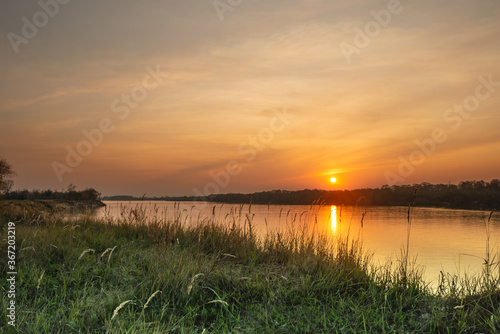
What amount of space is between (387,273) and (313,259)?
1242 mm

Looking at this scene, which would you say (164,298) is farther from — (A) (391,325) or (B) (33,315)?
(A) (391,325)

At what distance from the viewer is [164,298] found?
447 cm

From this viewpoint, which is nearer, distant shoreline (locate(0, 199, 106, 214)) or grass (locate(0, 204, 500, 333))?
grass (locate(0, 204, 500, 333))

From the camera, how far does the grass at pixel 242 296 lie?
388cm

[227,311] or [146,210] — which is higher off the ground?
[146,210]

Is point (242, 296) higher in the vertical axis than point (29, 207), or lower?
lower

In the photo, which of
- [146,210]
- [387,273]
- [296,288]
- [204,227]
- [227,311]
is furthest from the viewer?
[146,210]

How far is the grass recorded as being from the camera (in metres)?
3.88

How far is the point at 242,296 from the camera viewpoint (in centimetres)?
466

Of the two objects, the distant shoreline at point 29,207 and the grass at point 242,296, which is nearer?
the grass at point 242,296

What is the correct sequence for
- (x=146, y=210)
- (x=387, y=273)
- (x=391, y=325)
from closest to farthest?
(x=391, y=325), (x=387, y=273), (x=146, y=210)

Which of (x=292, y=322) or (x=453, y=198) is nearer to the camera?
(x=292, y=322)

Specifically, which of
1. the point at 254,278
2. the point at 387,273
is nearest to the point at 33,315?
the point at 254,278

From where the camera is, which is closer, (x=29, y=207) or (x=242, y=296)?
(x=242, y=296)
